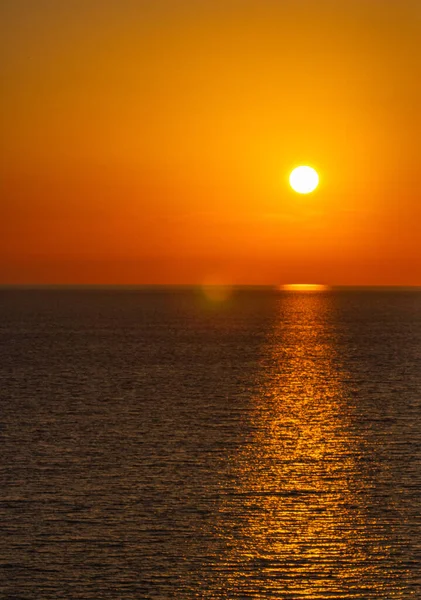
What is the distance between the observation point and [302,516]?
111ft

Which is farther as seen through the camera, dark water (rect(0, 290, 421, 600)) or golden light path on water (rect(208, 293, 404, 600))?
dark water (rect(0, 290, 421, 600))

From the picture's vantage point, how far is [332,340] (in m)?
150

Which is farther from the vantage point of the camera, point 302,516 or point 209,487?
point 209,487

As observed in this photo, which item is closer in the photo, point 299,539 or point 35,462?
point 299,539

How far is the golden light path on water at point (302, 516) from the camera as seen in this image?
88.9 feet

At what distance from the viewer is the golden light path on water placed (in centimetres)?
2711

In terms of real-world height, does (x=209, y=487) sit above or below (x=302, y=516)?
above

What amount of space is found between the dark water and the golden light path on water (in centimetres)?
9

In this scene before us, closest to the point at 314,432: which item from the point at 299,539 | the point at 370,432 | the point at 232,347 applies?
the point at 370,432

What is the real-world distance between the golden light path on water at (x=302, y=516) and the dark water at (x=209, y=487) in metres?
0.09

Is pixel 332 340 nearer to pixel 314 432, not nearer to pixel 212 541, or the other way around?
pixel 314 432

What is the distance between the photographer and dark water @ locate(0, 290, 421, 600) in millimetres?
27609

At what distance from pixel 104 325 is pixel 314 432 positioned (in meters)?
141

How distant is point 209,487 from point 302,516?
5891 millimetres
